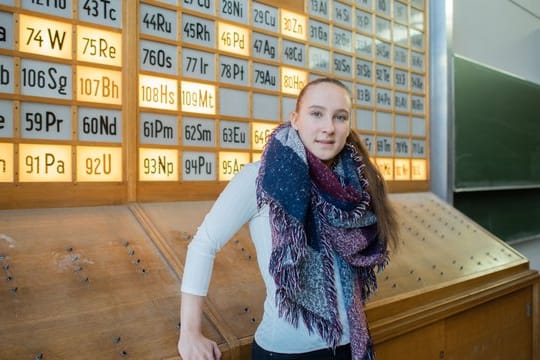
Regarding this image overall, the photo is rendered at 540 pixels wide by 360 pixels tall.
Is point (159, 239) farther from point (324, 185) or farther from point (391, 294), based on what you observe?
point (391, 294)

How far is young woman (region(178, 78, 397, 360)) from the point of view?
1169mm

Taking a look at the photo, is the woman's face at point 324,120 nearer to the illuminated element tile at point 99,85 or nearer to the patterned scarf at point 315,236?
the patterned scarf at point 315,236

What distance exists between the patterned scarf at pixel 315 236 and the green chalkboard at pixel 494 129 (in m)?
2.91

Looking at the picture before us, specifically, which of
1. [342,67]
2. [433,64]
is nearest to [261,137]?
[342,67]

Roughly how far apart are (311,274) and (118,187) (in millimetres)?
1224

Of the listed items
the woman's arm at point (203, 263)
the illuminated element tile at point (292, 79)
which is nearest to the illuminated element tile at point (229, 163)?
the illuminated element tile at point (292, 79)

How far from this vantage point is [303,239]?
119 centimetres

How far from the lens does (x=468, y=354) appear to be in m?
2.61

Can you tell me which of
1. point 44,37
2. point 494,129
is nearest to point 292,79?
point 44,37

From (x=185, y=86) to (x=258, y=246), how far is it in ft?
4.30

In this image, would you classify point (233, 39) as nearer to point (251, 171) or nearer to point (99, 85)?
point (99, 85)

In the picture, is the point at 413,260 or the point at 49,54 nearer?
the point at 49,54

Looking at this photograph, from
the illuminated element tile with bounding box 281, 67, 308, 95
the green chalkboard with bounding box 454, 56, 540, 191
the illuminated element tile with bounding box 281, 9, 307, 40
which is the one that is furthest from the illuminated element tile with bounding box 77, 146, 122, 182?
the green chalkboard with bounding box 454, 56, 540, 191

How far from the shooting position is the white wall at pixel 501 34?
4.25 metres
